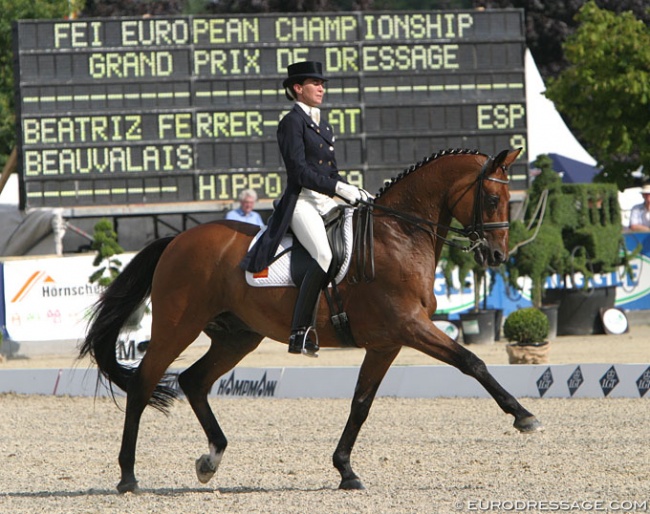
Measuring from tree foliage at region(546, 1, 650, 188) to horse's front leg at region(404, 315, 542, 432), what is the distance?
1343 centimetres

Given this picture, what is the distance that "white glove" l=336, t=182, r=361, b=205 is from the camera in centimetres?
645

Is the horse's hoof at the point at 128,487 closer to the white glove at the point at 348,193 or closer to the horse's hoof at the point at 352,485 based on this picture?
the horse's hoof at the point at 352,485

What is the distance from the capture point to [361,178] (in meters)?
16.0

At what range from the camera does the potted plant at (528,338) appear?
1181cm

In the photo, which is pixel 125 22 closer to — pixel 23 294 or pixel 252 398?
pixel 23 294

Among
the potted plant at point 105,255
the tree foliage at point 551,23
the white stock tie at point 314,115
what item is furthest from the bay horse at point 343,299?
the tree foliage at point 551,23

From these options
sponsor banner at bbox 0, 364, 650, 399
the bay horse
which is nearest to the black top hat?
the bay horse

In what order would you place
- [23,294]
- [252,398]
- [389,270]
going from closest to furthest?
[389,270]
[252,398]
[23,294]

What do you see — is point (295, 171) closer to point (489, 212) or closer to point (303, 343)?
point (303, 343)

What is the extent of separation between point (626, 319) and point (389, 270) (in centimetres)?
1101

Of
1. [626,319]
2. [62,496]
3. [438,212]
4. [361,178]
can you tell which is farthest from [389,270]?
[626,319]

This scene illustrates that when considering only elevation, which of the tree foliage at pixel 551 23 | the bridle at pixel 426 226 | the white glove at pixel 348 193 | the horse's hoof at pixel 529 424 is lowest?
the horse's hoof at pixel 529 424

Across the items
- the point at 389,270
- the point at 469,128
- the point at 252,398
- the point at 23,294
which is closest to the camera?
the point at 389,270

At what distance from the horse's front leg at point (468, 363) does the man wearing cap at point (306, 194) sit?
0.62m
